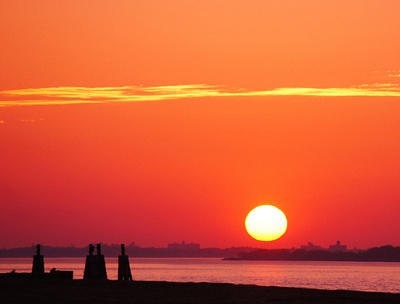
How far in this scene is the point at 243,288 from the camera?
34.9 meters

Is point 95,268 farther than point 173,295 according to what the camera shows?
Yes

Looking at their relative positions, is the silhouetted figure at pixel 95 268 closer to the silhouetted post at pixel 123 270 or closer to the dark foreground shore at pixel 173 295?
the silhouetted post at pixel 123 270

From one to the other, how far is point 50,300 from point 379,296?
12221 millimetres

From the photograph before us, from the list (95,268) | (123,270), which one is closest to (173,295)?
(95,268)

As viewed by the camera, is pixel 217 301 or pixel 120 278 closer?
pixel 217 301

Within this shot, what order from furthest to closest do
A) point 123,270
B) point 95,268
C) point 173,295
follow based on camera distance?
point 123,270 < point 95,268 < point 173,295

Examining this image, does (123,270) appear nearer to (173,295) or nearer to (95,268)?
(95,268)

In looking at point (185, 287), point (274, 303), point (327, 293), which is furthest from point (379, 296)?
point (185, 287)

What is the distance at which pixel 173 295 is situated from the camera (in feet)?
99.5

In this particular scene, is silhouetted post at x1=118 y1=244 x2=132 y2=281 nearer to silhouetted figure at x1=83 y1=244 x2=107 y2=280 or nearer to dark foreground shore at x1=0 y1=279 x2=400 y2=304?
silhouetted figure at x1=83 y1=244 x2=107 y2=280

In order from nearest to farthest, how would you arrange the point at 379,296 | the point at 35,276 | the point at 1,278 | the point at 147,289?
the point at 379,296
the point at 147,289
the point at 1,278
the point at 35,276

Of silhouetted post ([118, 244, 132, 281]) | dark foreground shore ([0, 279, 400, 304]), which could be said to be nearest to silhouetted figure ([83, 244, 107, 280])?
silhouetted post ([118, 244, 132, 281])

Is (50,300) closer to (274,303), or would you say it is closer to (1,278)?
(274,303)

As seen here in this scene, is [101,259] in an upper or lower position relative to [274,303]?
upper
